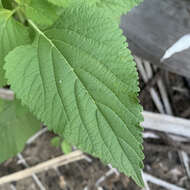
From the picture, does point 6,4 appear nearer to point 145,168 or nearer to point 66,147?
point 66,147

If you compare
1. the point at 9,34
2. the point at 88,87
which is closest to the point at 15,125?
the point at 9,34

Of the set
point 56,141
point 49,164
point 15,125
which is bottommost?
point 49,164

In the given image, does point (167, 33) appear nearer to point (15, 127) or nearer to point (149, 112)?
point (149, 112)

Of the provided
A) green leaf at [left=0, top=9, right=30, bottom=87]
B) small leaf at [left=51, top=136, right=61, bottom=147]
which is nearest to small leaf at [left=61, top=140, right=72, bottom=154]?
small leaf at [left=51, top=136, right=61, bottom=147]

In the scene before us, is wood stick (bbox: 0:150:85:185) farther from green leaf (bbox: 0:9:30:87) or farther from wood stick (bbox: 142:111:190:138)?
green leaf (bbox: 0:9:30:87)

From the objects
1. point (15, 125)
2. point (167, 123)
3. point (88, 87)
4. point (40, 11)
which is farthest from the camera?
point (167, 123)

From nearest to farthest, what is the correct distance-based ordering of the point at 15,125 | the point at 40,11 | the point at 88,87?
1. the point at 88,87
2. the point at 40,11
3. the point at 15,125
